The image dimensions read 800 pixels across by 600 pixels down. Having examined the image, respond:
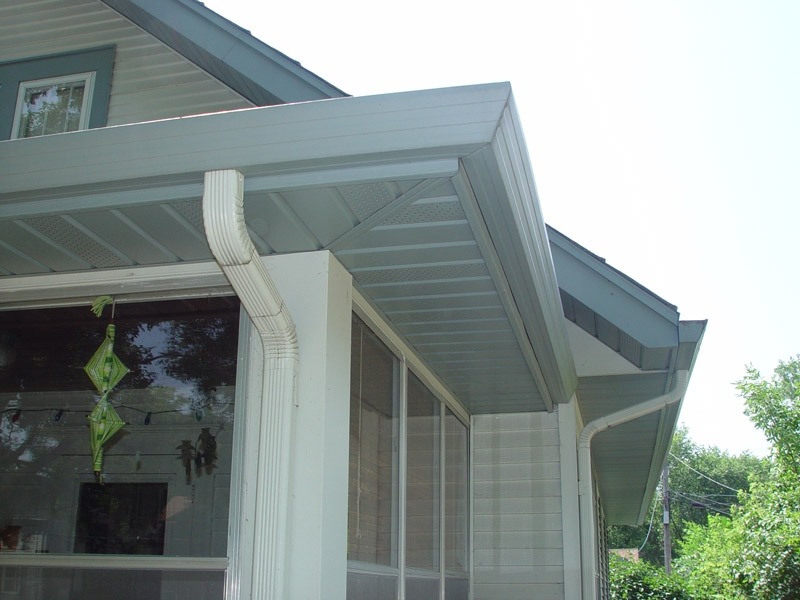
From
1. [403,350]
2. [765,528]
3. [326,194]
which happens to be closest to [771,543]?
[765,528]

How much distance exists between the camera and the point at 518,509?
19.6 ft

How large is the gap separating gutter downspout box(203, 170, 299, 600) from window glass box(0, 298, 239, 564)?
0.23m

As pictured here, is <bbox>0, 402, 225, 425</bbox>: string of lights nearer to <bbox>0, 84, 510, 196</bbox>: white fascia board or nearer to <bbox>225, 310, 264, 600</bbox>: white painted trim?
<bbox>225, 310, 264, 600</bbox>: white painted trim

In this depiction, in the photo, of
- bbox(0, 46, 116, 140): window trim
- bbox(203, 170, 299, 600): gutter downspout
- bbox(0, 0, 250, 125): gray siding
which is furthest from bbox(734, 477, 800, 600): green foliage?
bbox(203, 170, 299, 600): gutter downspout

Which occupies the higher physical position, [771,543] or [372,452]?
[372,452]

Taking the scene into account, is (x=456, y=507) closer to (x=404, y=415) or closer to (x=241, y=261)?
(x=404, y=415)

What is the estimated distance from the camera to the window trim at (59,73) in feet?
16.4

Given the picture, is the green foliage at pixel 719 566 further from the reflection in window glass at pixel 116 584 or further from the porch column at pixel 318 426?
the reflection in window glass at pixel 116 584

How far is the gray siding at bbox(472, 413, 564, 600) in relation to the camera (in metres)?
5.86

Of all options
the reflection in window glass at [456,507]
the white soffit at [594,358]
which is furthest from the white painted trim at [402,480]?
the white soffit at [594,358]

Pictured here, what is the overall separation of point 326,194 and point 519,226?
632 millimetres

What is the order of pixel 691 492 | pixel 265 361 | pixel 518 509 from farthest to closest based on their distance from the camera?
pixel 691 492
pixel 518 509
pixel 265 361

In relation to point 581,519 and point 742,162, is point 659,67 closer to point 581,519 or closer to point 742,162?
point 581,519

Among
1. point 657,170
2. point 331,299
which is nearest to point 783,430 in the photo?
point 657,170
